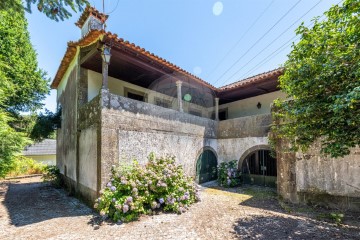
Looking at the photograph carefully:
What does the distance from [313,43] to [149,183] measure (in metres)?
5.64

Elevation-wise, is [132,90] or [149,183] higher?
[132,90]

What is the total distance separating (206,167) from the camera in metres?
9.93

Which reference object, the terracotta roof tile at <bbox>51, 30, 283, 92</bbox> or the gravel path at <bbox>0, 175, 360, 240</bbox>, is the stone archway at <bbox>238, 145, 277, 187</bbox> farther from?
the terracotta roof tile at <bbox>51, 30, 283, 92</bbox>

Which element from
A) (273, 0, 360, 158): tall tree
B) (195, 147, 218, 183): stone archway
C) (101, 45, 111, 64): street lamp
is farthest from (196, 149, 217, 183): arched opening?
(101, 45, 111, 64): street lamp

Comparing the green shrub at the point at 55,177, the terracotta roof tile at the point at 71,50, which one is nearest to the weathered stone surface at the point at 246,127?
the terracotta roof tile at the point at 71,50

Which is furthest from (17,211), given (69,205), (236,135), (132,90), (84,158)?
(236,135)

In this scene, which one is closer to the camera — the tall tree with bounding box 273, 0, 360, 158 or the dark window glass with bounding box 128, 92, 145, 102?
the tall tree with bounding box 273, 0, 360, 158

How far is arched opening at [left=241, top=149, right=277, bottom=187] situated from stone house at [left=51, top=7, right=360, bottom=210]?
0.05m

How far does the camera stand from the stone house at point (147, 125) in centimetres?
603

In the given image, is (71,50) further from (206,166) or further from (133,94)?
(206,166)

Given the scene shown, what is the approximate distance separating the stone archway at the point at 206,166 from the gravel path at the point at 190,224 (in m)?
2.70

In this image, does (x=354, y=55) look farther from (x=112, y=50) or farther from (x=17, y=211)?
(x=17, y=211)

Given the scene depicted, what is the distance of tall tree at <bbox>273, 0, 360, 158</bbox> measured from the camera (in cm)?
322

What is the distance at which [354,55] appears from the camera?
319 cm
